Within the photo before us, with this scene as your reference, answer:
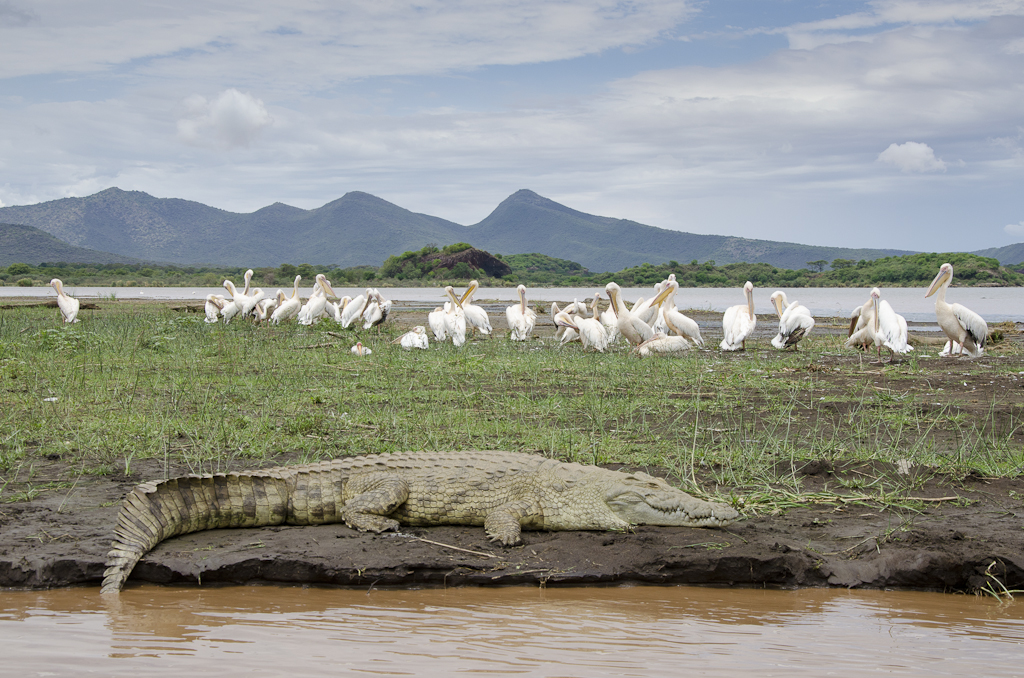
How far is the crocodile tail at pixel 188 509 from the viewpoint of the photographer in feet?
13.4

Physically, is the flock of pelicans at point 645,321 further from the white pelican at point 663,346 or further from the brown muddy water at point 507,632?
the brown muddy water at point 507,632

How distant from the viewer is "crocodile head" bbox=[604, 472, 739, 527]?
4.67m

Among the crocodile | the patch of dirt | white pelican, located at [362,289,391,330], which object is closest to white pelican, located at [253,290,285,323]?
white pelican, located at [362,289,391,330]

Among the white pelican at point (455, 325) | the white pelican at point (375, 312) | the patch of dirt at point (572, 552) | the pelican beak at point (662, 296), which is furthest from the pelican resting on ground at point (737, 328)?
the patch of dirt at point (572, 552)

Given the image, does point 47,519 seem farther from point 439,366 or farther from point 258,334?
point 258,334

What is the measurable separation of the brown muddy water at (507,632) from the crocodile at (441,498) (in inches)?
22.7

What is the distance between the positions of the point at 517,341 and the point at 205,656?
495 inches

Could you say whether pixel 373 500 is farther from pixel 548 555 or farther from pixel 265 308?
pixel 265 308

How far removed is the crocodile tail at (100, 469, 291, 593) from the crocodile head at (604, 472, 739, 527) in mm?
2092

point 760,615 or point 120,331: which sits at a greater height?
point 120,331

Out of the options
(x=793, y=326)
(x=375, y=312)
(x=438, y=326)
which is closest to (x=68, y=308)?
(x=375, y=312)

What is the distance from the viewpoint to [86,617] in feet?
12.1

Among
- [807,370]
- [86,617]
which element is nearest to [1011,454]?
[807,370]

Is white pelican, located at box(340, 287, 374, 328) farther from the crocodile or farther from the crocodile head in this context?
the crocodile head
